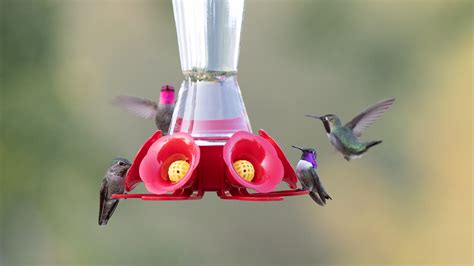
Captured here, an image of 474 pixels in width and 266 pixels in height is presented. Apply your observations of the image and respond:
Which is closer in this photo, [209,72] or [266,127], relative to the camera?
[209,72]

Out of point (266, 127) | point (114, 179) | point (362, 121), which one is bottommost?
point (266, 127)

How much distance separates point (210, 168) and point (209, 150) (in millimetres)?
65

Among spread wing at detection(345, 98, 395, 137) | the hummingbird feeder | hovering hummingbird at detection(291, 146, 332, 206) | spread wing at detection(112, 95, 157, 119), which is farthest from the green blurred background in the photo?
the hummingbird feeder

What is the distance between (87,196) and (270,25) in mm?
2528

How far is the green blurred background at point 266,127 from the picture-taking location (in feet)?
22.1

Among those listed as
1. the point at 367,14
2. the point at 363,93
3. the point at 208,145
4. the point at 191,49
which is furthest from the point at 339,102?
the point at 208,145

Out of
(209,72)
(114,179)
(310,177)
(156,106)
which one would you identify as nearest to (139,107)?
(156,106)

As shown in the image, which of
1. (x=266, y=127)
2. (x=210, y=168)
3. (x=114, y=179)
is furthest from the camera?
(x=266, y=127)

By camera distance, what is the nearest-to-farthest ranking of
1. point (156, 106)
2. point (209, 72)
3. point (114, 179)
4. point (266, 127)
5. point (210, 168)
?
1. point (210, 168)
2. point (209, 72)
3. point (114, 179)
4. point (156, 106)
5. point (266, 127)

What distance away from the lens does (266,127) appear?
6.80m

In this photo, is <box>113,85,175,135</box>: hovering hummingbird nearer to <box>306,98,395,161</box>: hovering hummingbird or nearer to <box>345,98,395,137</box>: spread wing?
<box>306,98,395,161</box>: hovering hummingbird

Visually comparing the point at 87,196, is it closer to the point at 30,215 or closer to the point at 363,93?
the point at 30,215

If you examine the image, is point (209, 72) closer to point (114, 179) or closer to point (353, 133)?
point (114, 179)

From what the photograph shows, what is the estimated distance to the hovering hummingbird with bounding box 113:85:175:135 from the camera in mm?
3244
